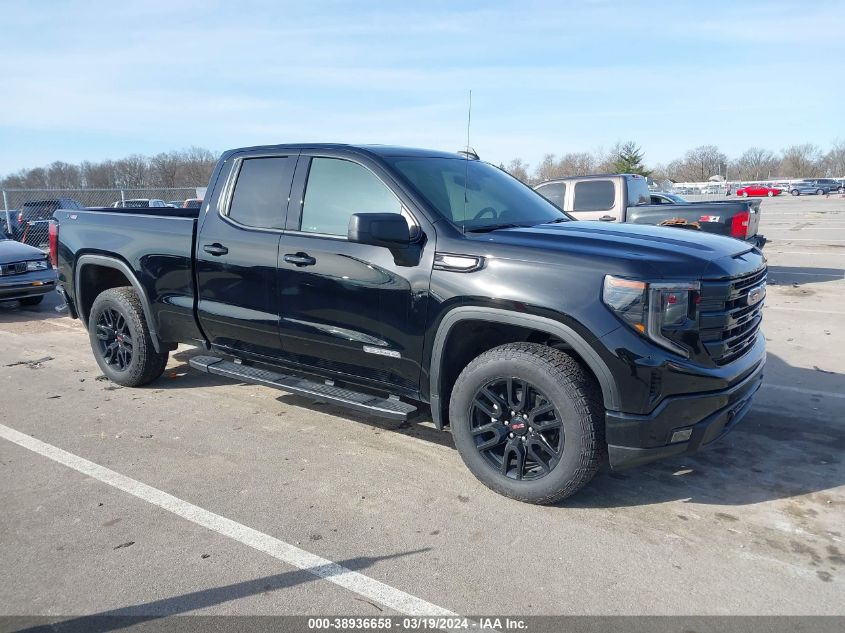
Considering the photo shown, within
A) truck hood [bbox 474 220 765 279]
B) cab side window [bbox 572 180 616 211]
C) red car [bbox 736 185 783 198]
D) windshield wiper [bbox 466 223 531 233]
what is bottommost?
truck hood [bbox 474 220 765 279]

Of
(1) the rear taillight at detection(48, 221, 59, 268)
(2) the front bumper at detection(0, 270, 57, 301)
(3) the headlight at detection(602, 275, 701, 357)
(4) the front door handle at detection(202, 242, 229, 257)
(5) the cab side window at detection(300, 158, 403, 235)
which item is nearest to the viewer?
(3) the headlight at detection(602, 275, 701, 357)

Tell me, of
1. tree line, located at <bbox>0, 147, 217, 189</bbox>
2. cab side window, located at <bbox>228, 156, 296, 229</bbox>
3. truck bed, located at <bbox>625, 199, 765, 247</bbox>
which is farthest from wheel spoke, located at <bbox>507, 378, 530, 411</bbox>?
tree line, located at <bbox>0, 147, 217, 189</bbox>

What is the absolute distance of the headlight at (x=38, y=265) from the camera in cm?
1003

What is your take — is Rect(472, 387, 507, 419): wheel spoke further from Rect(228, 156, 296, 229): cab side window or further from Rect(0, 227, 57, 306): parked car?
Rect(0, 227, 57, 306): parked car

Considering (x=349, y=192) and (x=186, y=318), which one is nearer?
(x=349, y=192)

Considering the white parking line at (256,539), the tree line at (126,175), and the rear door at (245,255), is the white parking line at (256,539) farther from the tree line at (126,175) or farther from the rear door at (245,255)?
the tree line at (126,175)

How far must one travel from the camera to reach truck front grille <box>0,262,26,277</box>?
973 cm

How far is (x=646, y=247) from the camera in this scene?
139 inches

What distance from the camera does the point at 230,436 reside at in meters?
4.81

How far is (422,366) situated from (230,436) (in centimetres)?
170

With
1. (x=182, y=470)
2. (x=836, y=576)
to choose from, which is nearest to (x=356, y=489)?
(x=182, y=470)

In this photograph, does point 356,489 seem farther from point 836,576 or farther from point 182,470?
point 836,576

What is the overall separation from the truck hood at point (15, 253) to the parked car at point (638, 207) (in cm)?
797

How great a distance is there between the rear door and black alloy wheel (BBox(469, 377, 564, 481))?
168cm
